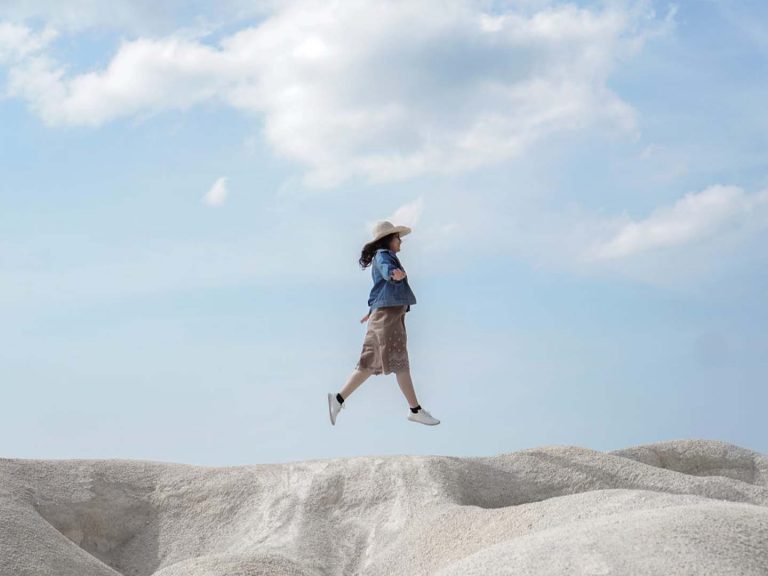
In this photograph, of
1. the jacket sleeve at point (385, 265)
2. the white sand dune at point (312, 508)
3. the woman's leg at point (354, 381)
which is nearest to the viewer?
the white sand dune at point (312, 508)

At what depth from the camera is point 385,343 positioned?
26.3 ft

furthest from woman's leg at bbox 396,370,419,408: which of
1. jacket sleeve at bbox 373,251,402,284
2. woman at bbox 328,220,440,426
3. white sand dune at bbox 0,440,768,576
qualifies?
jacket sleeve at bbox 373,251,402,284

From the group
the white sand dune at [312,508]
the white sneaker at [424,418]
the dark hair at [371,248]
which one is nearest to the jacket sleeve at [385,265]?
the dark hair at [371,248]

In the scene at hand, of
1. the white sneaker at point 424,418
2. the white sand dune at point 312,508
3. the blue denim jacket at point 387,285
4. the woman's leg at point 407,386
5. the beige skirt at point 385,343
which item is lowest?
the white sand dune at point 312,508

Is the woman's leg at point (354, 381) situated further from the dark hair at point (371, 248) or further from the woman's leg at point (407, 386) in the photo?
the dark hair at point (371, 248)

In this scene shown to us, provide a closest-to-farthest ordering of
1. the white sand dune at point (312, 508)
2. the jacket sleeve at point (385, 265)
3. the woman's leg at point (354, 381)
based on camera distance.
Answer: the white sand dune at point (312, 508), the jacket sleeve at point (385, 265), the woman's leg at point (354, 381)

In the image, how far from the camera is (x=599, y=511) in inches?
218

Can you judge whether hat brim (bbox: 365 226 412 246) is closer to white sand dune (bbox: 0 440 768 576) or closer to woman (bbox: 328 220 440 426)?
woman (bbox: 328 220 440 426)

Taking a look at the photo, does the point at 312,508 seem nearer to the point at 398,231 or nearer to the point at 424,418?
the point at 424,418

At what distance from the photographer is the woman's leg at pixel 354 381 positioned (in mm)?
8172

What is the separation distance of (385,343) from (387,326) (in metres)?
0.14

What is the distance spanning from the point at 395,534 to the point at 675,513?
8.66 ft

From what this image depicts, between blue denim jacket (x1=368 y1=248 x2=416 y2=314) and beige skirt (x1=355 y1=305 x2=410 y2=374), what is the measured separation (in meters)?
0.07

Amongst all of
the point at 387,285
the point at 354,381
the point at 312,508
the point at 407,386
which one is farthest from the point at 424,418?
the point at 312,508
